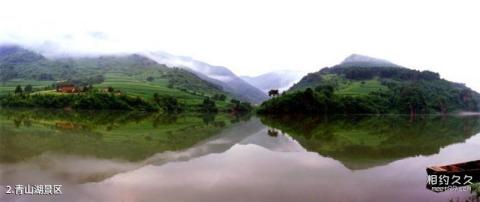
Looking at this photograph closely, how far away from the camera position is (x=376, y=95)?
138875 millimetres

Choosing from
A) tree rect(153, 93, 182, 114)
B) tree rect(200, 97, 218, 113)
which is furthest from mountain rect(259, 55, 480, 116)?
tree rect(153, 93, 182, 114)

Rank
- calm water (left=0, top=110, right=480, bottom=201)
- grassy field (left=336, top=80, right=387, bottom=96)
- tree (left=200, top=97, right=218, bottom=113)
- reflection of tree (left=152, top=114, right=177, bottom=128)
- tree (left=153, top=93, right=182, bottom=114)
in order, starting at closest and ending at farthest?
calm water (left=0, top=110, right=480, bottom=201), reflection of tree (left=152, top=114, right=177, bottom=128), tree (left=153, top=93, right=182, bottom=114), tree (left=200, top=97, right=218, bottom=113), grassy field (left=336, top=80, right=387, bottom=96)

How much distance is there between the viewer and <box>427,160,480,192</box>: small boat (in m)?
19.2

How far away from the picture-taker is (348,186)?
19734 millimetres

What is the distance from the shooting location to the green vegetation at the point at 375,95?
386 ft

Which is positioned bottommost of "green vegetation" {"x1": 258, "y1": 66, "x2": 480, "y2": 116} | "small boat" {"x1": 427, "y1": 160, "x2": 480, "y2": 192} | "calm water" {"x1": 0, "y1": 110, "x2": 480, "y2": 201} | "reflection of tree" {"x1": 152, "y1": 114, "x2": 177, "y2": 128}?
"reflection of tree" {"x1": 152, "y1": 114, "x2": 177, "y2": 128}

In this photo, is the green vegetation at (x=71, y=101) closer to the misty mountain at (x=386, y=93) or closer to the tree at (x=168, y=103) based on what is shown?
the tree at (x=168, y=103)

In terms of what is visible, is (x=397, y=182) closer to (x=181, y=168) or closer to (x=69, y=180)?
(x=181, y=168)

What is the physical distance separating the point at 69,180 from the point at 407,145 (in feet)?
92.7

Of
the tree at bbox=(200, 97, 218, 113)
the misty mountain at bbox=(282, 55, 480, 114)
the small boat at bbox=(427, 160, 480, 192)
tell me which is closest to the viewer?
the small boat at bbox=(427, 160, 480, 192)

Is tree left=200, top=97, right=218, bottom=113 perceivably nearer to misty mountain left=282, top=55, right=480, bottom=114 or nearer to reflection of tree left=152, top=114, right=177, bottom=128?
misty mountain left=282, top=55, right=480, bottom=114

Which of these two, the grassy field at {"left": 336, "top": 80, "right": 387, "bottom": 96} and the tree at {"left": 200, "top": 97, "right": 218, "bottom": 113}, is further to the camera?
the grassy field at {"left": 336, "top": 80, "right": 387, "bottom": 96}

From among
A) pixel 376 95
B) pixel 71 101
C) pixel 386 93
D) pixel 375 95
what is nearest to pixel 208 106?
pixel 71 101

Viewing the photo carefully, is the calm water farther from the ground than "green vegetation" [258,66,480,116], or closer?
closer
